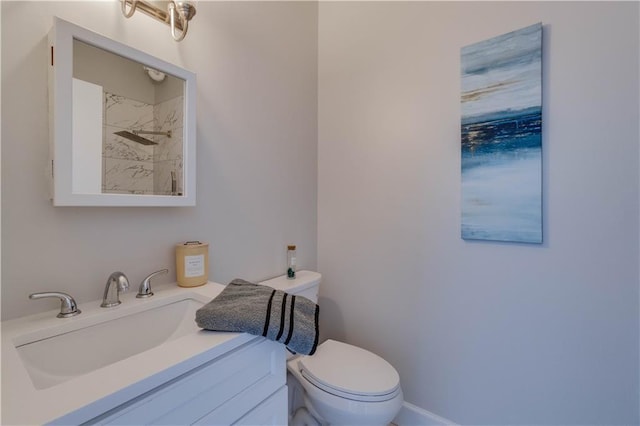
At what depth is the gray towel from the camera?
75 cm

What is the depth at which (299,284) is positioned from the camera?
1439mm

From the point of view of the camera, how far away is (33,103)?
79cm

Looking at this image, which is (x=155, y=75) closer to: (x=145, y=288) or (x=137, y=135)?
(x=137, y=135)

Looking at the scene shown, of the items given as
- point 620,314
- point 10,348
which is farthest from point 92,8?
point 620,314

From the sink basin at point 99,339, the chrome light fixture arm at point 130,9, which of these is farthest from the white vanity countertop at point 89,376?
the chrome light fixture arm at point 130,9

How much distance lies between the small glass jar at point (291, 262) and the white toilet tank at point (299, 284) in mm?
26

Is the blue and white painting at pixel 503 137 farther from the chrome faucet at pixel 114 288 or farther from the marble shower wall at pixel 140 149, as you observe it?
the chrome faucet at pixel 114 288

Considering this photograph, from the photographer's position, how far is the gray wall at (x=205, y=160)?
772 mm

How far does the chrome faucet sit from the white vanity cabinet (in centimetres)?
43

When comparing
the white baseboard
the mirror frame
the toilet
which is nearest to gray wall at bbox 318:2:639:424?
the white baseboard

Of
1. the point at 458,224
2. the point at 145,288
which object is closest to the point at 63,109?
the point at 145,288

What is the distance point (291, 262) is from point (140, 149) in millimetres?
918

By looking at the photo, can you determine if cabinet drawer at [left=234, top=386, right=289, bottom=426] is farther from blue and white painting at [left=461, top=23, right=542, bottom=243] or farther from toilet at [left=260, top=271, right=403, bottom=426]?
blue and white painting at [left=461, top=23, right=542, bottom=243]

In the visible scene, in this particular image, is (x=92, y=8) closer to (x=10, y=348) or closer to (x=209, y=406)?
(x=10, y=348)
